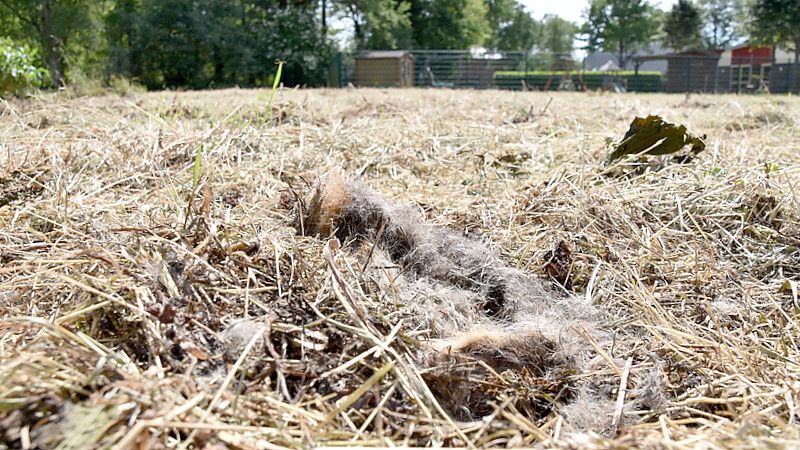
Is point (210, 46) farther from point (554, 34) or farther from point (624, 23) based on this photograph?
point (554, 34)

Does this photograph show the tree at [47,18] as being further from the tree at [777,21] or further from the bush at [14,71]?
the tree at [777,21]

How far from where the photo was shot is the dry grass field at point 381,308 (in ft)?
3.69

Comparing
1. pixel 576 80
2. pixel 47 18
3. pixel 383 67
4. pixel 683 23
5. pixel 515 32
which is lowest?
pixel 576 80

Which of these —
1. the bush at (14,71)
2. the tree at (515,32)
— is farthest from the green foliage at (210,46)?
the tree at (515,32)

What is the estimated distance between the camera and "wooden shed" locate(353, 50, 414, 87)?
22.4m

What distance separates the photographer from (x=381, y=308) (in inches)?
58.6

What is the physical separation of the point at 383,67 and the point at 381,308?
2208cm

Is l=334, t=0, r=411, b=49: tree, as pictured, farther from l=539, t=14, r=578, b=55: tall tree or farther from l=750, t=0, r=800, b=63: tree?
l=539, t=14, r=578, b=55: tall tree

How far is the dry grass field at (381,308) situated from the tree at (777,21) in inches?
1183

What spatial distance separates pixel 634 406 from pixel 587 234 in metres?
0.84

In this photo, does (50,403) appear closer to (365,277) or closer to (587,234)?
(365,277)

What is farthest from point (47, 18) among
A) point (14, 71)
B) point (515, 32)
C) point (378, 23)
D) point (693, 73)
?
point (515, 32)

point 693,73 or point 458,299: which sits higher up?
point 693,73

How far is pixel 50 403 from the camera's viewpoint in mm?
1001
